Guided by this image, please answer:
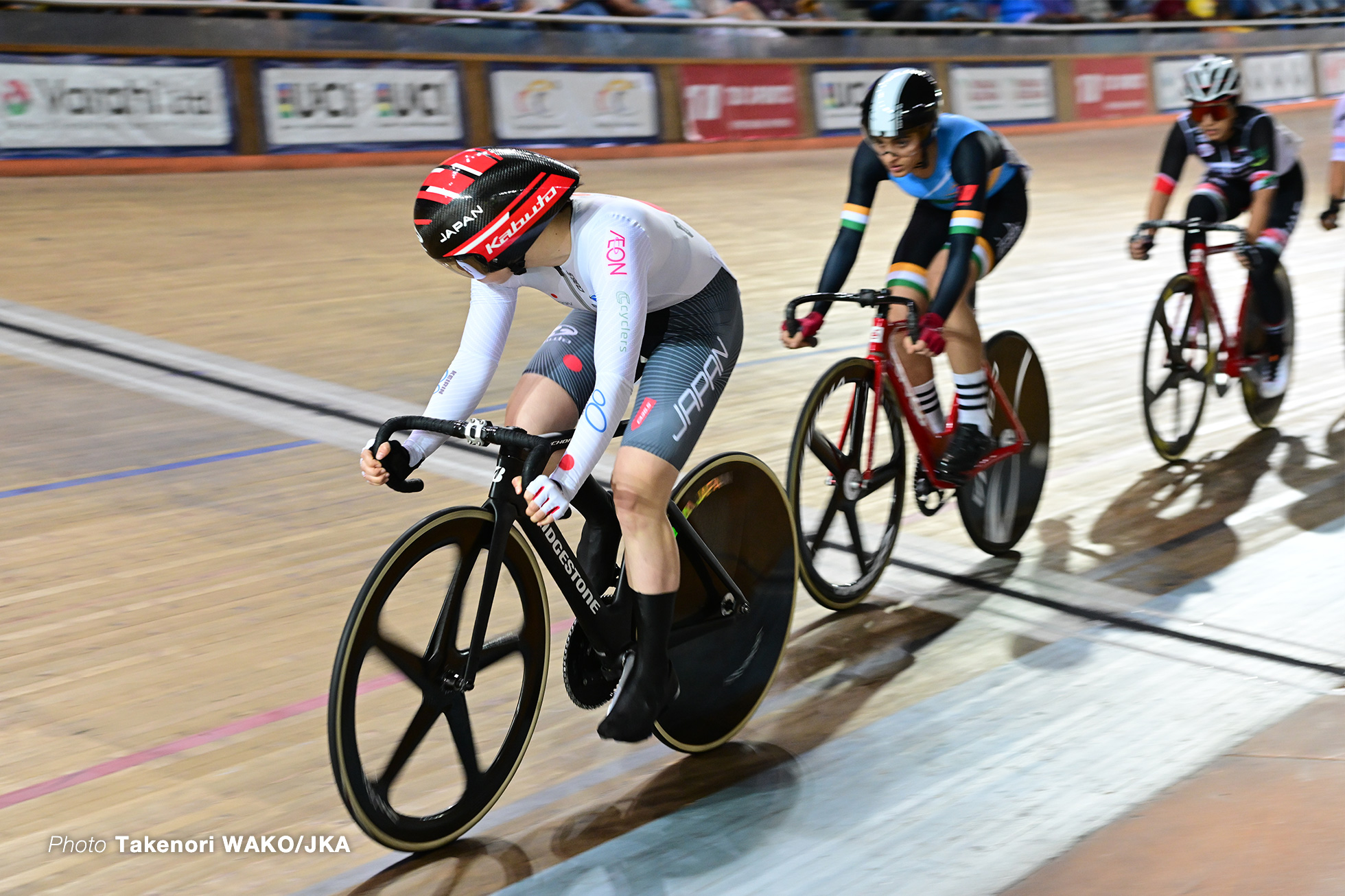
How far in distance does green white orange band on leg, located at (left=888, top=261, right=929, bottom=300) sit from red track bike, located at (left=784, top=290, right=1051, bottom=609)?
0.23 m

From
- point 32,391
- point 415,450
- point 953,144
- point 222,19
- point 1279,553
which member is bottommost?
point 1279,553

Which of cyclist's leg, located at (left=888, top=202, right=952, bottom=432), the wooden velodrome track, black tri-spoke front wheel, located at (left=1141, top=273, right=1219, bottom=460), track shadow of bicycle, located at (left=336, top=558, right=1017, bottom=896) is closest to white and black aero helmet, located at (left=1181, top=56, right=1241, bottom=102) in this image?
black tri-spoke front wheel, located at (left=1141, top=273, right=1219, bottom=460)

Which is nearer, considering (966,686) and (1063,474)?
(966,686)

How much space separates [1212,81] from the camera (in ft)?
16.0

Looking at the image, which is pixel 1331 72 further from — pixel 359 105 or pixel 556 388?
pixel 556 388

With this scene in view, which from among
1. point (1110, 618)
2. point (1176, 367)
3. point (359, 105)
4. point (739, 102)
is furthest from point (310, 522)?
point (739, 102)

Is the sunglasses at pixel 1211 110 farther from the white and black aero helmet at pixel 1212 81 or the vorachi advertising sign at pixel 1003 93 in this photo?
the vorachi advertising sign at pixel 1003 93

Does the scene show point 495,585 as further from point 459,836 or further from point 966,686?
point 966,686

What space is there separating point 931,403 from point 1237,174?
7.58ft

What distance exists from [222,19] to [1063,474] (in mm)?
7818

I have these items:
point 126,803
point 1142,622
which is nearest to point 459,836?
point 126,803

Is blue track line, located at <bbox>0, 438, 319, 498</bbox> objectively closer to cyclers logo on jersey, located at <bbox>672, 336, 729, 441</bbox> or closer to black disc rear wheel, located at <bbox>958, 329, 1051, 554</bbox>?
black disc rear wheel, located at <bbox>958, 329, 1051, 554</bbox>

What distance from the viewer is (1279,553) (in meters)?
4.07

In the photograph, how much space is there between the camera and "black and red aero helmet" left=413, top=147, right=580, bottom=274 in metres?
2.21
